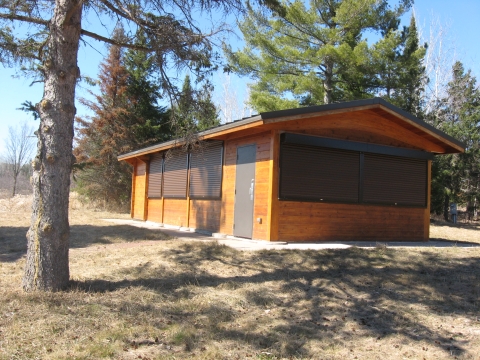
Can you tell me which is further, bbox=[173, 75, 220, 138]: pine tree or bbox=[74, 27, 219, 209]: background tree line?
bbox=[74, 27, 219, 209]: background tree line

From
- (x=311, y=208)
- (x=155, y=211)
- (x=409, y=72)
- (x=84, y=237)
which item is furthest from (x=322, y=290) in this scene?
(x=409, y=72)

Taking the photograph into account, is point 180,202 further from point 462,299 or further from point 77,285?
point 462,299

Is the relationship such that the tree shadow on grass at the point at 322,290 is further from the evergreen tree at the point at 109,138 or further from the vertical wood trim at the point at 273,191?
the evergreen tree at the point at 109,138

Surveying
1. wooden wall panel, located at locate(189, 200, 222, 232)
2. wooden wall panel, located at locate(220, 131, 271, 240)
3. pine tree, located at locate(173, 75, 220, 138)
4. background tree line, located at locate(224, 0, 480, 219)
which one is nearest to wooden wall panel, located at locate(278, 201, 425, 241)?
wooden wall panel, located at locate(220, 131, 271, 240)

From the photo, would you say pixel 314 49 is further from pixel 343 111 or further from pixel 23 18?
pixel 23 18

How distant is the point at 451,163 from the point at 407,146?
54.3 feet

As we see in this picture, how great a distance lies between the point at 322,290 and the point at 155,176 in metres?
10.7

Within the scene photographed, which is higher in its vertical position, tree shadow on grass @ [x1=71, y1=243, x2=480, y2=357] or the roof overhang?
the roof overhang

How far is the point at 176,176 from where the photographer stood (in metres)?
14.1

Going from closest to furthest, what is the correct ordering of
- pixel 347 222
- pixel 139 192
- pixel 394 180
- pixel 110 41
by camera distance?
pixel 110 41 → pixel 347 222 → pixel 394 180 → pixel 139 192

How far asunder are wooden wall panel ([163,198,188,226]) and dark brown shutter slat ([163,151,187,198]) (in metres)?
0.23

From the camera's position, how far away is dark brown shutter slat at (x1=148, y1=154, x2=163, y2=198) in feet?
50.8

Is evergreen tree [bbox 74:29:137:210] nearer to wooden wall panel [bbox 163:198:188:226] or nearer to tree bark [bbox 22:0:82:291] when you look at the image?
wooden wall panel [bbox 163:198:188:226]

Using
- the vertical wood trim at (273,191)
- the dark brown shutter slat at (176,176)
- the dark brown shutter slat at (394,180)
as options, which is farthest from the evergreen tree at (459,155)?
the vertical wood trim at (273,191)
